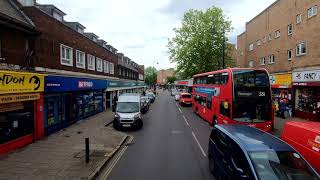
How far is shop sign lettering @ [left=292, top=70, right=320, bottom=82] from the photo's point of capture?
824 inches

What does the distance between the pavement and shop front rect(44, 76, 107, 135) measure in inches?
42.2

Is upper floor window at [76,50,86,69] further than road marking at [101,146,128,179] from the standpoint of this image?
Yes

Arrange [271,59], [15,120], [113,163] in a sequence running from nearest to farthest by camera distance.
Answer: [113,163]
[15,120]
[271,59]

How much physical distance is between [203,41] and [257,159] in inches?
1539

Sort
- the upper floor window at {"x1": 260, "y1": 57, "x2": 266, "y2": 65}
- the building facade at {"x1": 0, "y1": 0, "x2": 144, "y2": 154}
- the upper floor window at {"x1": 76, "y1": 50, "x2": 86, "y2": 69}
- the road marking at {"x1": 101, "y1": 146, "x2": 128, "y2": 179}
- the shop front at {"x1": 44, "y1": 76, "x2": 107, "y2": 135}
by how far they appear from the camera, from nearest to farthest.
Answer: the road marking at {"x1": 101, "y1": 146, "x2": 128, "y2": 179} < the building facade at {"x1": 0, "y1": 0, "x2": 144, "y2": 154} < the shop front at {"x1": 44, "y1": 76, "x2": 107, "y2": 135} < the upper floor window at {"x1": 76, "y1": 50, "x2": 86, "y2": 69} < the upper floor window at {"x1": 260, "y1": 57, "x2": 266, "y2": 65}

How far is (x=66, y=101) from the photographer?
1877 centimetres

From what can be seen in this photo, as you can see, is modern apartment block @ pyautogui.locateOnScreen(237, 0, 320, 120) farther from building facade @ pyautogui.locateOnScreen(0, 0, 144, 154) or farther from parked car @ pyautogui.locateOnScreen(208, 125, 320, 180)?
building facade @ pyautogui.locateOnScreen(0, 0, 144, 154)

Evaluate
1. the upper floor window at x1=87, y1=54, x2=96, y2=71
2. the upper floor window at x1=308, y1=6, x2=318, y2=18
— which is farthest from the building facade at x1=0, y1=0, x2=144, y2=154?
the upper floor window at x1=308, y1=6, x2=318, y2=18

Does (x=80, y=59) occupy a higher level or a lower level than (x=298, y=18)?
lower

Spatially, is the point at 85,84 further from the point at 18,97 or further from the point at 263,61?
the point at 263,61

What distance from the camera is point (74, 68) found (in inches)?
852

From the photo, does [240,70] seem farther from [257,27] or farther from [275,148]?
[257,27]

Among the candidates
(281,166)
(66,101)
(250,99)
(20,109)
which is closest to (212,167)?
(281,166)

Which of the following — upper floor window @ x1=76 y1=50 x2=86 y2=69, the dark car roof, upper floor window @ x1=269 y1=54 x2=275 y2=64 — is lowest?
the dark car roof
